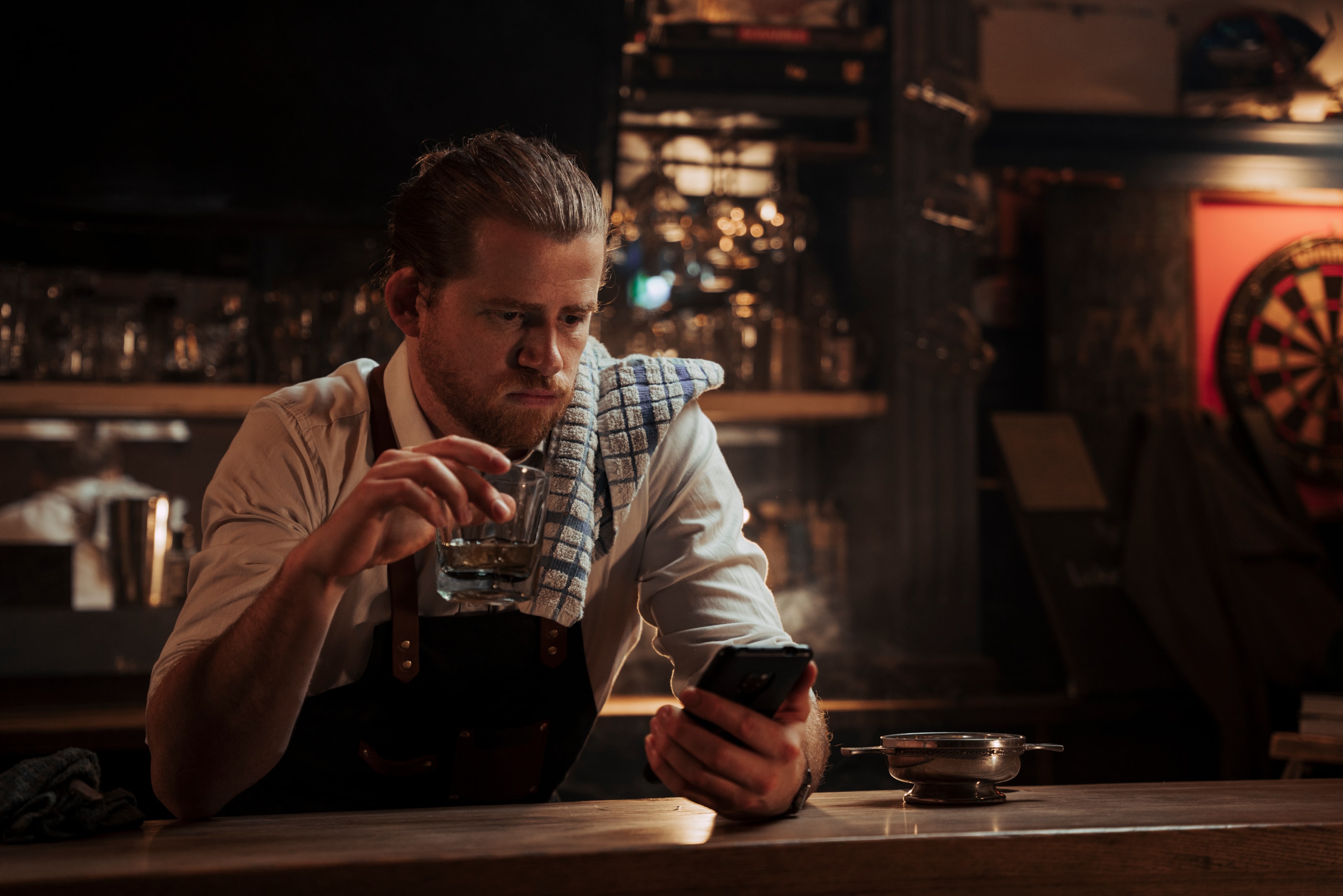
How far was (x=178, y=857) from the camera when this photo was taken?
910 millimetres

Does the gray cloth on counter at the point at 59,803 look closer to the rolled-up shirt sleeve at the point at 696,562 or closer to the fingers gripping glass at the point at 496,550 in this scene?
the fingers gripping glass at the point at 496,550

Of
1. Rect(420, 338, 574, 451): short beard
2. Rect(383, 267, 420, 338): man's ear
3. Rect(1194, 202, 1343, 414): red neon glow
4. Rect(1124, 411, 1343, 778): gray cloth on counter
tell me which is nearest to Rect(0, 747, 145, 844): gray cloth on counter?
Rect(420, 338, 574, 451): short beard


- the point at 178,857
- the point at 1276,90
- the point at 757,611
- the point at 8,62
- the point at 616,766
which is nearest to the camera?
the point at 178,857

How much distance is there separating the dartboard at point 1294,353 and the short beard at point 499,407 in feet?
7.98

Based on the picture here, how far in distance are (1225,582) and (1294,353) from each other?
96 centimetres

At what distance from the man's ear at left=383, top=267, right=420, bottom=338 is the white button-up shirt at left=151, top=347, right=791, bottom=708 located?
0.04m

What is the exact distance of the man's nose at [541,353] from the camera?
1.42 metres

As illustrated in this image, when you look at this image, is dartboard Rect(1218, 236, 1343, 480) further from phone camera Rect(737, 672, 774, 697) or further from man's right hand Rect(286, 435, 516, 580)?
man's right hand Rect(286, 435, 516, 580)

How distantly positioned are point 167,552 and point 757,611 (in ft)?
5.95

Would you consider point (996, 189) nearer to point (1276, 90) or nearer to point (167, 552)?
point (1276, 90)

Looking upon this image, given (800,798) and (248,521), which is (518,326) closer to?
(248,521)

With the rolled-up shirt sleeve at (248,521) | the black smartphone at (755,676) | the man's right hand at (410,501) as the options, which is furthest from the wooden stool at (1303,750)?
the rolled-up shirt sleeve at (248,521)

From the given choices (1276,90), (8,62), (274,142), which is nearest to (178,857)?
(274,142)

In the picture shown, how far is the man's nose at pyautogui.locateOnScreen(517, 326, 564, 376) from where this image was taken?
1.42m
